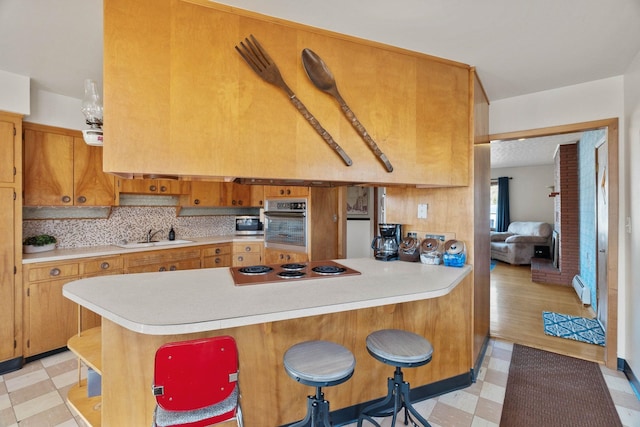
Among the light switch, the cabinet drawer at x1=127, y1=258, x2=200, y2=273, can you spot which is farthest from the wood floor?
the cabinet drawer at x1=127, y1=258, x2=200, y2=273

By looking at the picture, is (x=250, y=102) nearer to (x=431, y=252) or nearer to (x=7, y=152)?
(x=431, y=252)

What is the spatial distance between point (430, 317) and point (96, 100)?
250 centimetres

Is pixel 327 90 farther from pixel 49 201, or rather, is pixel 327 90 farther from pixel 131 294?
pixel 49 201

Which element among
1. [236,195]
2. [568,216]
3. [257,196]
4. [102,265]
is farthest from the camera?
[568,216]

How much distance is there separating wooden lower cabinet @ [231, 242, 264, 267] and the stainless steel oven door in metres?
0.16

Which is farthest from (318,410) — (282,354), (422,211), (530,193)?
(530,193)

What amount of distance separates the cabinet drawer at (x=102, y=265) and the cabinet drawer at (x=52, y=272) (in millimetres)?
64

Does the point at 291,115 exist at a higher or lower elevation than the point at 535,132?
lower

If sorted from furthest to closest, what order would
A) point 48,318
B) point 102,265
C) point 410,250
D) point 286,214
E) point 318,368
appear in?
point 286,214 < point 102,265 < point 48,318 < point 410,250 < point 318,368

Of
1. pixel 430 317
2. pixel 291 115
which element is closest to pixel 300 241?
pixel 430 317

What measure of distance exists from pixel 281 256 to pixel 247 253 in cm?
55

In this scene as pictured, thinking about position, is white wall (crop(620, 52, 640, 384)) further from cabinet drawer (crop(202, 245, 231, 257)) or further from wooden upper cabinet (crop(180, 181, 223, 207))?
wooden upper cabinet (crop(180, 181, 223, 207))

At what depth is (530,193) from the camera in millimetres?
8305

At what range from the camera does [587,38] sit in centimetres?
198
